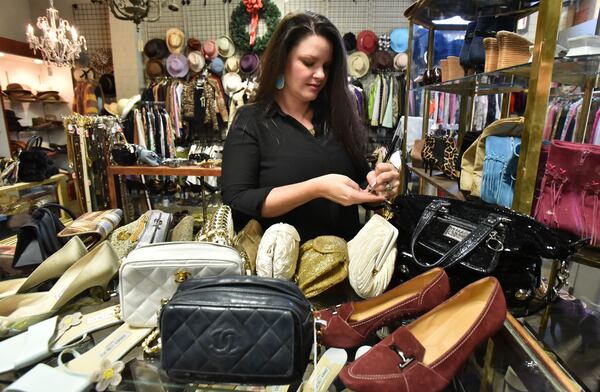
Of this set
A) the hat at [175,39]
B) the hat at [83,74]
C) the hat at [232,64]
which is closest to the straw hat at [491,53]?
the hat at [232,64]

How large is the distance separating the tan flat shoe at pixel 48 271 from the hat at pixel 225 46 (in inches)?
189

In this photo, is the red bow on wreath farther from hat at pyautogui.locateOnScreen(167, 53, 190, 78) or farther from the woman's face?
the woman's face

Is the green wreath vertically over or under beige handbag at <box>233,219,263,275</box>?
over

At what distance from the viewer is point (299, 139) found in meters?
1.17

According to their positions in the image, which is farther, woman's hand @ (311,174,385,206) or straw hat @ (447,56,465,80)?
straw hat @ (447,56,465,80)

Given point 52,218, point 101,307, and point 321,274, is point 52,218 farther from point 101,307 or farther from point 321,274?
point 321,274

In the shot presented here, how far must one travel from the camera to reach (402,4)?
5156mm

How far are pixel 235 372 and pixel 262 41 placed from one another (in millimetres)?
5308

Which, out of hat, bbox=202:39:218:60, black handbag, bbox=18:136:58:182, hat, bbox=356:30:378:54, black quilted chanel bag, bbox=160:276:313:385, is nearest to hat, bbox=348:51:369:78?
hat, bbox=356:30:378:54

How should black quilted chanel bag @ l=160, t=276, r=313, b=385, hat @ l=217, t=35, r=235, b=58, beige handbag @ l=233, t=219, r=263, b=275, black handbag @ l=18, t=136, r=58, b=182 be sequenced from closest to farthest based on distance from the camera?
black quilted chanel bag @ l=160, t=276, r=313, b=385, beige handbag @ l=233, t=219, r=263, b=275, black handbag @ l=18, t=136, r=58, b=182, hat @ l=217, t=35, r=235, b=58

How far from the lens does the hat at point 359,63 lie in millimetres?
5055

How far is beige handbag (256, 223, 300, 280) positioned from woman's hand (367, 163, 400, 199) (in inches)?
12.5

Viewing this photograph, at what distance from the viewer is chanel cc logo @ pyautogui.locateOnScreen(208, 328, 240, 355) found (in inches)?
24.5

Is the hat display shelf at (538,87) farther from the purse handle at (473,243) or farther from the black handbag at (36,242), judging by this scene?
the black handbag at (36,242)
